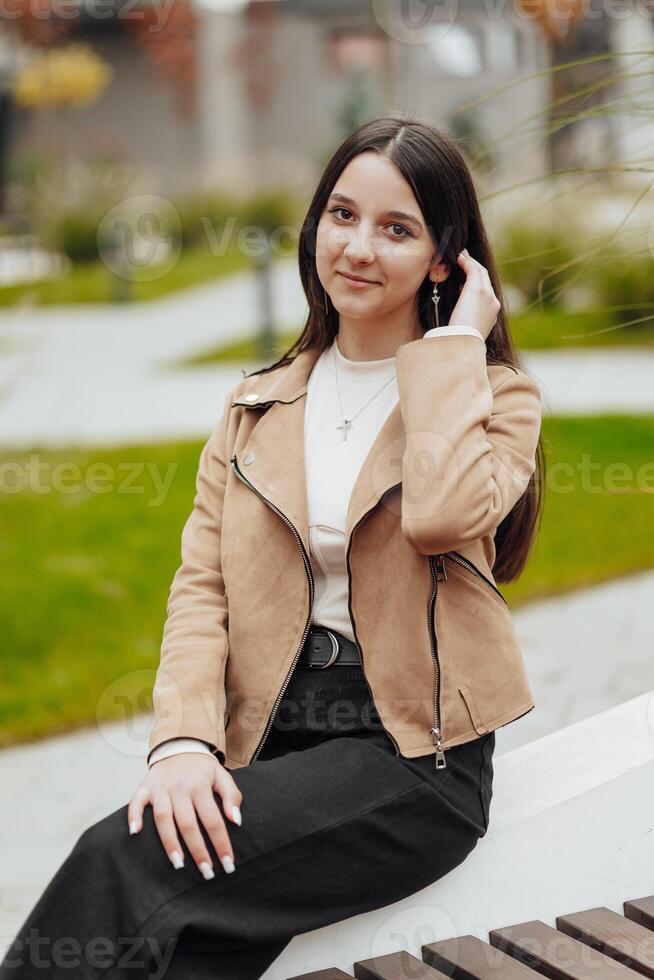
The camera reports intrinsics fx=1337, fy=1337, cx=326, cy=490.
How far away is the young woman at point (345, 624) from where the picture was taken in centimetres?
177

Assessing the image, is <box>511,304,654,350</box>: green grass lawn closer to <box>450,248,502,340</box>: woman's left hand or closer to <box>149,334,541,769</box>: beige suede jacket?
<box>450,248,502,340</box>: woman's left hand

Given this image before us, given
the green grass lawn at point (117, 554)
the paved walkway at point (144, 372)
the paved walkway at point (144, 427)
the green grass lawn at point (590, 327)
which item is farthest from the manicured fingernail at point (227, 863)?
the green grass lawn at point (590, 327)

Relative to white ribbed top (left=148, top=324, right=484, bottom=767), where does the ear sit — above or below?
above

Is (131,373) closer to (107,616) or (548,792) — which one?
(107,616)

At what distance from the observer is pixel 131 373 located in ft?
33.8

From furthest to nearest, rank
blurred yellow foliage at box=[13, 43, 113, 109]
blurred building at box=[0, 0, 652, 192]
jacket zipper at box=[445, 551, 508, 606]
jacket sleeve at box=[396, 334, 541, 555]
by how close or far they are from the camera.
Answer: blurred building at box=[0, 0, 652, 192] → blurred yellow foliage at box=[13, 43, 113, 109] → jacket zipper at box=[445, 551, 508, 606] → jacket sleeve at box=[396, 334, 541, 555]

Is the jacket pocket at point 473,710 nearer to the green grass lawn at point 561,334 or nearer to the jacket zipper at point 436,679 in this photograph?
the jacket zipper at point 436,679

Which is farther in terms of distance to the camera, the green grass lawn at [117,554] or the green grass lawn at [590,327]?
the green grass lawn at [590,327]

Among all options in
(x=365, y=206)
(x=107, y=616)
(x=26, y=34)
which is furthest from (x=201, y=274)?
(x=365, y=206)

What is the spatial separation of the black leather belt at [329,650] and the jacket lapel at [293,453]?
139 millimetres

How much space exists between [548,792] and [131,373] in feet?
27.9

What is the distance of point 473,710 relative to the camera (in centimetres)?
196

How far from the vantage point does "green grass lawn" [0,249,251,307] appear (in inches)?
556

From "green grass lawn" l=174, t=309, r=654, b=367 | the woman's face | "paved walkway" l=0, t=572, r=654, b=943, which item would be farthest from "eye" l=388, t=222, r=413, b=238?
"green grass lawn" l=174, t=309, r=654, b=367
